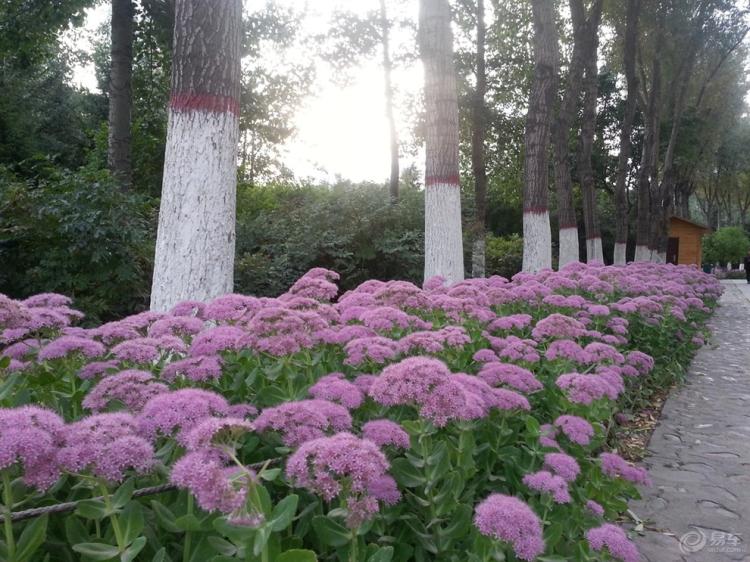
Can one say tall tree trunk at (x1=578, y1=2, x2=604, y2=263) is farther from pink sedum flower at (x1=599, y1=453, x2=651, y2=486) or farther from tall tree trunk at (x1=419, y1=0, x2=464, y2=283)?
pink sedum flower at (x1=599, y1=453, x2=651, y2=486)

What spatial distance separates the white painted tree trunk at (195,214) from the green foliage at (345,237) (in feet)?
24.1

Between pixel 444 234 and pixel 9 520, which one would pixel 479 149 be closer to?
pixel 444 234

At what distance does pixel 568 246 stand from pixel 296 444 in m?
13.6

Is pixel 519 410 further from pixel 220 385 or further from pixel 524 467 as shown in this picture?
pixel 220 385

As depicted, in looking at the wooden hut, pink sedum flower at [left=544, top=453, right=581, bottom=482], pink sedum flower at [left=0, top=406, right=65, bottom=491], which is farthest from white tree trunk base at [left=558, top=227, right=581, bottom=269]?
the wooden hut

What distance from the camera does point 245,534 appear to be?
1.48 m

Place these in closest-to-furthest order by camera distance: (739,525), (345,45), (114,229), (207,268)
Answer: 1. (739,525)
2. (207,268)
3. (114,229)
4. (345,45)

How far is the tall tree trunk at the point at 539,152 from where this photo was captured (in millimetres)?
11289

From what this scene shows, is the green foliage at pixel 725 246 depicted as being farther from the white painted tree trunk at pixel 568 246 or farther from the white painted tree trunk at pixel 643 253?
the white painted tree trunk at pixel 568 246

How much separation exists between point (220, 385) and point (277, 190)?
18.9 m

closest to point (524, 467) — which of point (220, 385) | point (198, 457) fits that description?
point (220, 385)

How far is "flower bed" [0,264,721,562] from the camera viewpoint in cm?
157

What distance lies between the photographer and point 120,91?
12.6 m

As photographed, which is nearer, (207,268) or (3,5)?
(207,268)
